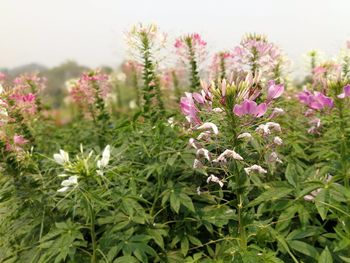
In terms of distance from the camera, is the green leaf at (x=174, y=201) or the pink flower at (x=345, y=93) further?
the green leaf at (x=174, y=201)

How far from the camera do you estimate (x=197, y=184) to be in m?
2.59

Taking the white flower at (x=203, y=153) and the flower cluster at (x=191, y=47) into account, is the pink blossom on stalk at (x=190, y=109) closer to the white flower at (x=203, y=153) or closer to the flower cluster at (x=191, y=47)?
the white flower at (x=203, y=153)

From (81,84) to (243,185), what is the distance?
256cm

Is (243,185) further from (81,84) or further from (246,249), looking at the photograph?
(81,84)

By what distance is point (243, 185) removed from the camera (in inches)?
76.5

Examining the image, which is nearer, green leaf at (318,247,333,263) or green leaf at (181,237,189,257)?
green leaf at (318,247,333,263)

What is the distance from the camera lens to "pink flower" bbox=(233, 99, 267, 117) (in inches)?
67.4

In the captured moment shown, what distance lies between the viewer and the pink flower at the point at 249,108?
1.71 meters

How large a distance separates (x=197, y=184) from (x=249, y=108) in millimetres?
976

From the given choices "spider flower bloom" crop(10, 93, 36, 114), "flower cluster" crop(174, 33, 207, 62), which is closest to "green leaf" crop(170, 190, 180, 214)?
"spider flower bloom" crop(10, 93, 36, 114)

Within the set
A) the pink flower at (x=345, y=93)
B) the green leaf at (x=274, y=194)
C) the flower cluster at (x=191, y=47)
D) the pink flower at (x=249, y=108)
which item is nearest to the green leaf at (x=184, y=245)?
the green leaf at (x=274, y=194)

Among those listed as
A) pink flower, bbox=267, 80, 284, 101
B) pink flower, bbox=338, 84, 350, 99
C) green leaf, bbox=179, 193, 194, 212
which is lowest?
green leaf, bbox=179, 193, 194, 212

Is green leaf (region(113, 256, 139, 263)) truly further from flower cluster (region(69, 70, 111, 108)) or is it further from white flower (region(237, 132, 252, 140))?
flower cluster (region(69, 70, 111, 108))

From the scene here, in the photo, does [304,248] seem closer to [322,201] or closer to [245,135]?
[322,201]
